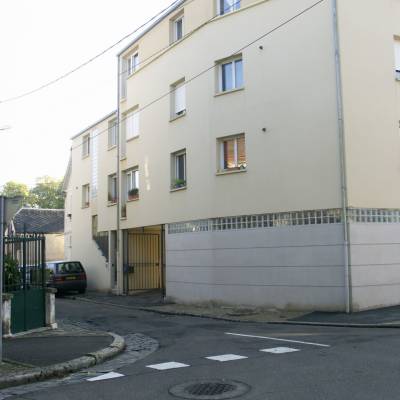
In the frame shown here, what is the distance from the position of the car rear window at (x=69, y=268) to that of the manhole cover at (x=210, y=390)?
61.8ft

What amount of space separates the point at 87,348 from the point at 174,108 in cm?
1266

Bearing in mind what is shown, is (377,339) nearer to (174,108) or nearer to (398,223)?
(398,223)

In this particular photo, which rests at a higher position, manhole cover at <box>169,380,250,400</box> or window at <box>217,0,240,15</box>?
window at <box>217,0,240,15</box>

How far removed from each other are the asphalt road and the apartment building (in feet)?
10.9

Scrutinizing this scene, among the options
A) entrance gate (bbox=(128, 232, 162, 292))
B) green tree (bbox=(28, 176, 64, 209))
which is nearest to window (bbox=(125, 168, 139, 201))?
entrance gate (bbox=(128, 232, 162, 292))

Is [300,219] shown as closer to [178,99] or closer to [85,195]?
[178,99]

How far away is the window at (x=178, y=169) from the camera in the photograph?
20.0m

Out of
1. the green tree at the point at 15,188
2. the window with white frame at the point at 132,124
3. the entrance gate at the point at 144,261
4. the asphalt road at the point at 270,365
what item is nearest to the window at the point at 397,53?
the asphalt road at the point at 270,365

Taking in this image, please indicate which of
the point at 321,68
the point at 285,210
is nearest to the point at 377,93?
the point at 321,68

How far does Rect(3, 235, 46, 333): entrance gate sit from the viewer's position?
11812 mm

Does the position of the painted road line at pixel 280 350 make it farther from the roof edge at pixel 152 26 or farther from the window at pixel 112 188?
the window at pixel 112 188

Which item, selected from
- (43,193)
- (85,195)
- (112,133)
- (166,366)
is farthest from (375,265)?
(43,193)

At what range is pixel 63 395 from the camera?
675 centimetres

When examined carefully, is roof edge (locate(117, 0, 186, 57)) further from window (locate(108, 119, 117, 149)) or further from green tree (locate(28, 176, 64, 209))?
green tree (locate(28, 176, 64, 209))
